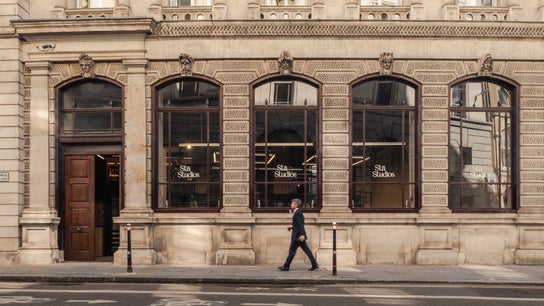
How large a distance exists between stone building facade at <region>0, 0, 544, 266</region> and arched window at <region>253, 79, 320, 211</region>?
1.6 inches

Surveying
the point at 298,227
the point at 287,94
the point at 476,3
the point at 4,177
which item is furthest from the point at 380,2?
the point at 4,177

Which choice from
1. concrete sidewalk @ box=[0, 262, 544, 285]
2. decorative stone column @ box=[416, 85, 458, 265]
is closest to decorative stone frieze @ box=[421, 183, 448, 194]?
decorative stone column @ box=[416, 85, 458, 265]

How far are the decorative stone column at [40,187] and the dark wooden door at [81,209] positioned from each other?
488 mm

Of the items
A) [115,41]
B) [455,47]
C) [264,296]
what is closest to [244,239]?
[264,296]

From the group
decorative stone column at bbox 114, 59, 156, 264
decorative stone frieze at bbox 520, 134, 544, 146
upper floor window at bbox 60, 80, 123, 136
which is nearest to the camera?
decorative stone column at bbox 114, 59, 156, 264

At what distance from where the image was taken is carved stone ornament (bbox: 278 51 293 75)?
57.3 feet

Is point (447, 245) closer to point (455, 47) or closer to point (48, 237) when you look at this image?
point (455, 47)

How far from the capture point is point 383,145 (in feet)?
58.7

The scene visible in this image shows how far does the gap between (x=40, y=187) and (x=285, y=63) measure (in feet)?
25.1

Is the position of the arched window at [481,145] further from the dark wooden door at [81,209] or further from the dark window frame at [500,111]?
the dark wooden door at [81,209]

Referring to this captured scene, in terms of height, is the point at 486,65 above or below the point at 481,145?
above

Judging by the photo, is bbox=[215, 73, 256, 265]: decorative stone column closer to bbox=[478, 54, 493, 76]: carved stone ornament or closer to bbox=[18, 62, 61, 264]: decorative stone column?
bbox=[18, 62, 61, 264]: decorative stone column

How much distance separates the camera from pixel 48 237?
57.3 ft

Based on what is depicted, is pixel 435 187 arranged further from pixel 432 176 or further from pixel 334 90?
pixel 334 90
